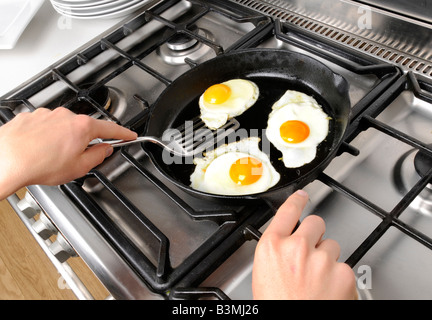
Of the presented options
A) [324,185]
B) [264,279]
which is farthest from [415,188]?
[264,279]

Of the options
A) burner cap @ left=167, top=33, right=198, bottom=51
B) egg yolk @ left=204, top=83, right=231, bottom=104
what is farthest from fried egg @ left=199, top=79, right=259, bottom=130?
burner cap @ left=167, top=33, right=198, bottom=51

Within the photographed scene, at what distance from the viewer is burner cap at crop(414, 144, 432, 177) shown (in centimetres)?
80

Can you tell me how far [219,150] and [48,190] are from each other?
1.33 feet

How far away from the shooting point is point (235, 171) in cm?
89

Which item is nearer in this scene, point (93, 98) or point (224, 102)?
point (224, 102)

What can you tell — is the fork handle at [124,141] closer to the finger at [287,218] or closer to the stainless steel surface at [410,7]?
the finger at [287,218]

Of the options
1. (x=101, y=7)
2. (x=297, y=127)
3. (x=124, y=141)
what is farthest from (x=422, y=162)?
(x=101, y=7)

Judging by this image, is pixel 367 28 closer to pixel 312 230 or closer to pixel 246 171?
pixel 246 171

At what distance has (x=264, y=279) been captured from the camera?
2.11ft

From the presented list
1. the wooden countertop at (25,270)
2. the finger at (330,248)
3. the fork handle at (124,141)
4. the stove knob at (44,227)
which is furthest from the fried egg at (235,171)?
the wooden countertop at (25,270)

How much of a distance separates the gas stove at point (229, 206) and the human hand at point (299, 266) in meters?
0.05

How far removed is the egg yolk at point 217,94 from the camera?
1028 millimetres

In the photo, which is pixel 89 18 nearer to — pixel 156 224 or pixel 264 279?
pixel 156 224

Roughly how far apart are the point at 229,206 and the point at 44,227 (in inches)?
17.8
